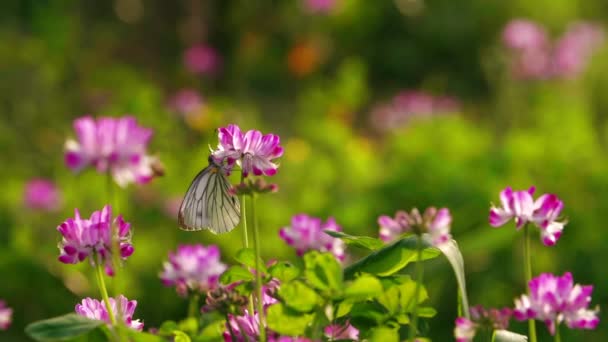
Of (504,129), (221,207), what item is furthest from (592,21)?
(221,207)

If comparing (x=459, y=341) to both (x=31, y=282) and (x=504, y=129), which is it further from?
(x=504, y=129)

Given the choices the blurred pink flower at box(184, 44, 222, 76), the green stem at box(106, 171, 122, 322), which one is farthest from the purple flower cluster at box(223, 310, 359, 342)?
the blurred pink flower at box(184, 44, 222, 76)

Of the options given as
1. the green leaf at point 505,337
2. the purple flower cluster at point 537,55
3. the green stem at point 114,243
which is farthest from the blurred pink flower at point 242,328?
the purple flower cluster at point 537,55

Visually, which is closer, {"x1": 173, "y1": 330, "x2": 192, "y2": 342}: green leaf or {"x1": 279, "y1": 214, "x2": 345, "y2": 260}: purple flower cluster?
{"x1": 173, "y1": 330, "x2": 192, "y2": 342}: green leaf

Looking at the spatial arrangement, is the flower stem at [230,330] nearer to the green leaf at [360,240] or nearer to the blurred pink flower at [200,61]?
the green leaf at [360,240]

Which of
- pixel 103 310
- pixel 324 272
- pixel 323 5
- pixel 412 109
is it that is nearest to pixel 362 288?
pixel 324 272

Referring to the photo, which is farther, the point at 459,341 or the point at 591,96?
the point at 591,96

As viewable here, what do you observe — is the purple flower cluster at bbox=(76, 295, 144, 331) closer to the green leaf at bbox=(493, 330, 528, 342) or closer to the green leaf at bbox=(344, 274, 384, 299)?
the green leaf at bbox=(344, 274, 384, 299)
